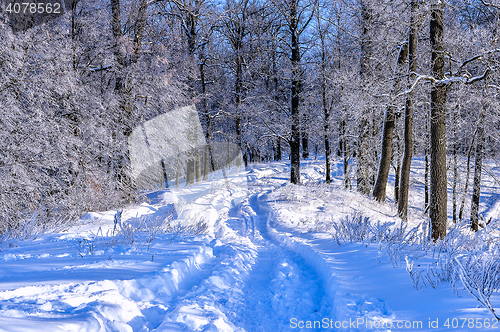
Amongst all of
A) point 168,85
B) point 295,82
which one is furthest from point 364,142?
point 168,85

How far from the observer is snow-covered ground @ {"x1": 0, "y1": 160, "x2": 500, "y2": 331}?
7.64ft

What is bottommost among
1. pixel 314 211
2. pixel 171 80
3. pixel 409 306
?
pixel 314 211

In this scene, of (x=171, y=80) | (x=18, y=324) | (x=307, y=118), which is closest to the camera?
(x=18, y=324)

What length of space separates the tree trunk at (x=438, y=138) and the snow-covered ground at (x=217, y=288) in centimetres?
353

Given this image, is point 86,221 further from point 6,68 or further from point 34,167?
point 6,68

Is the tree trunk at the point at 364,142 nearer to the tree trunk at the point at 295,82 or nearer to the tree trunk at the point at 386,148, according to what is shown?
the tree trunk at the point at 386,148

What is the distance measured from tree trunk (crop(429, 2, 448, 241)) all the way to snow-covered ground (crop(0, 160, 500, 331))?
3529mm

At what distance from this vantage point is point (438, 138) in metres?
7.07

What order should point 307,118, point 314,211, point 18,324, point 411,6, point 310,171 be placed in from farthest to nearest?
point 310,171, point 307,118, point 314,211, point 411,6, point 18,324

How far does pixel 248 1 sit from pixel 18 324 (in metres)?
20.9

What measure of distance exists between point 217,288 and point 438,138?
699 centimetres

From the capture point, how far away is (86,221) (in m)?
7.07

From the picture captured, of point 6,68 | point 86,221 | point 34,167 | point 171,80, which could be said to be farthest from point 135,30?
point 86,221

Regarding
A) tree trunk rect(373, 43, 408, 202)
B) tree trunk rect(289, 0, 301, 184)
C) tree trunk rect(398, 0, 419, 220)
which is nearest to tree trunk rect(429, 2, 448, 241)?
tree trunk rect(398, 0, 419, 220)
